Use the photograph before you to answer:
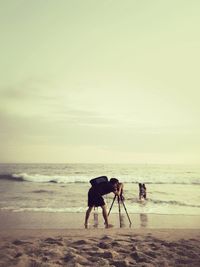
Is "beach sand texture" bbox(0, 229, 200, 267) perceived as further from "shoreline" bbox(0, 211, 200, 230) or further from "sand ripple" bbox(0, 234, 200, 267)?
"shoreline" bbox(0, 211, 200, 230)

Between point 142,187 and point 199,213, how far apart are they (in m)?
4.84

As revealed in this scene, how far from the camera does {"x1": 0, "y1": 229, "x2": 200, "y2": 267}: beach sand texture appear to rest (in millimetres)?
A: 5961

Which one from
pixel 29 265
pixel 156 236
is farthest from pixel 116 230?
pixel 29 265

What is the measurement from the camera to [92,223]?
428 inches

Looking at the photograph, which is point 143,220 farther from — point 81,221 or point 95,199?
point 95,199

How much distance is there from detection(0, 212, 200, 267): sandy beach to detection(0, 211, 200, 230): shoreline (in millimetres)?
1486

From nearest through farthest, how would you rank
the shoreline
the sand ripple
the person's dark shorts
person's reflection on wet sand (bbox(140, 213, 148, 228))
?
the sand ripple, the person's dark shorts, the shoreline, person's reflection on wet sand (bbox(140, 213, 148, 228))

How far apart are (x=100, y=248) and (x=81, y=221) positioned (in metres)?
4.44

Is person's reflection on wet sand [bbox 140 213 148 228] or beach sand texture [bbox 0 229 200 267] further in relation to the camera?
person's reflection on wet sand [bbox 140 213 148 228]

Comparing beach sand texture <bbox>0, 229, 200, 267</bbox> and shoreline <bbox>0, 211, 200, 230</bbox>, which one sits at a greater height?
beach sand texture <bbox>0, 229, 200, 267</bbox>

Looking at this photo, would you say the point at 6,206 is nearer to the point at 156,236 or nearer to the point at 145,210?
the point at 145,210

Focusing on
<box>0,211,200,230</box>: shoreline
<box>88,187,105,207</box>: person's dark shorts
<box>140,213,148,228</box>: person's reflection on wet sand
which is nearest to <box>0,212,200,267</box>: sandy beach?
<box>88,187,105,207</box>: person's dark shorts

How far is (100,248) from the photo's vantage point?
22.3ft

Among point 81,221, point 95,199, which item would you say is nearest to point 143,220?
point 81,221
